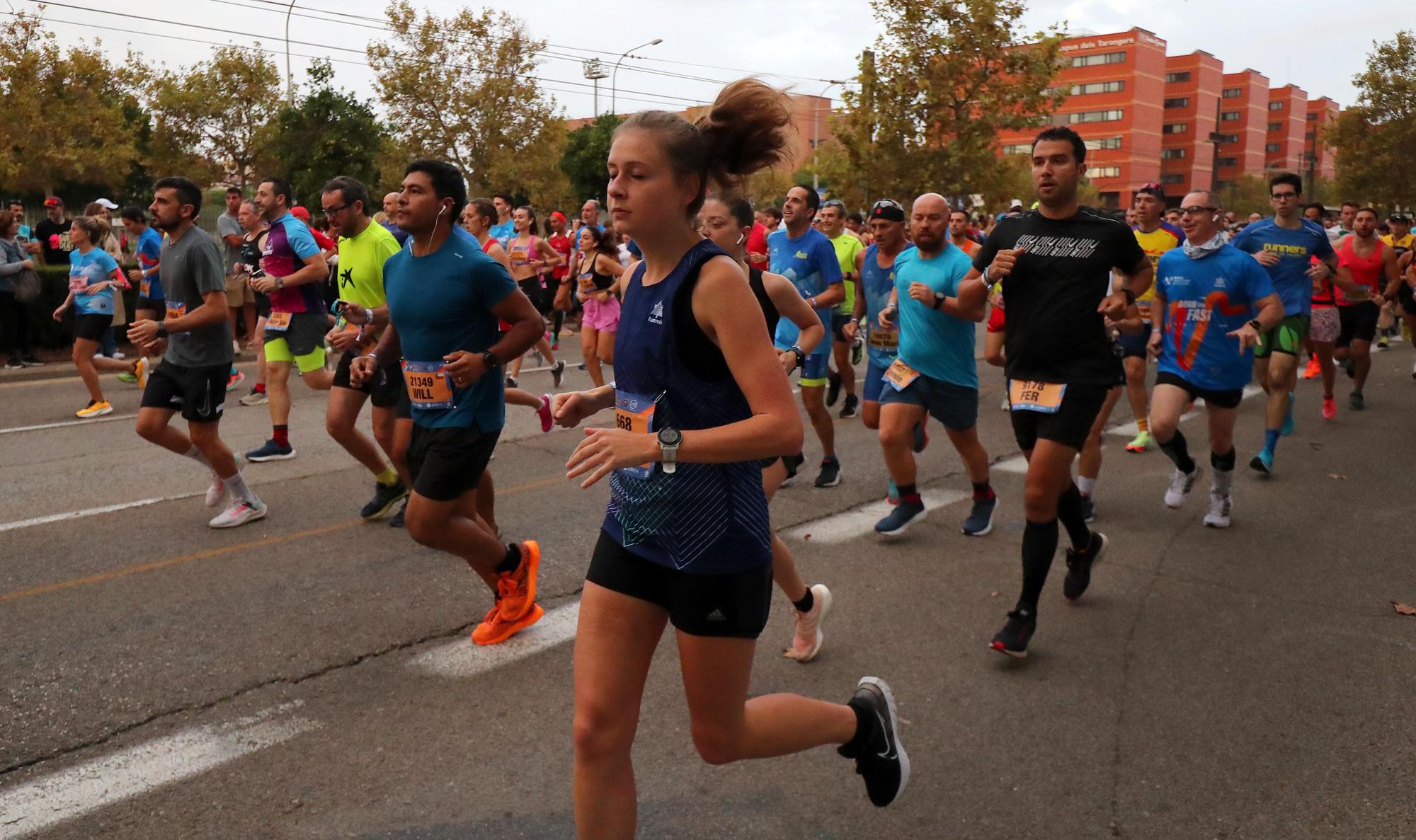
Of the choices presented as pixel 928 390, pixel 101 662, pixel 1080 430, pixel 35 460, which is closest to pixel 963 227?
pixel 928 390

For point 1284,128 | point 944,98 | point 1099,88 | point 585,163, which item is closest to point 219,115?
point 585,163

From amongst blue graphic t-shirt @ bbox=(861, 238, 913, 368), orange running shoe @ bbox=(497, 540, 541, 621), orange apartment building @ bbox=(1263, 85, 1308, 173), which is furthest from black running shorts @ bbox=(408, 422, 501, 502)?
orange apartment building @ bbox=(1263, 85, 1308, 173)

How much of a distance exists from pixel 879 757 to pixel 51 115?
38616mm

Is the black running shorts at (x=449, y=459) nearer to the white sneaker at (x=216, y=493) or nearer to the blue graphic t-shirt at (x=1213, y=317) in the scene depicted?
the white sneaker at (x=216, y=493)

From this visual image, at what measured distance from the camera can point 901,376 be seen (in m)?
6.14

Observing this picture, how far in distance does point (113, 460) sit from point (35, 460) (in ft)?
1.89

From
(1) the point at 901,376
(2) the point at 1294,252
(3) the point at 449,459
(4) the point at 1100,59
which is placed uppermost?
(4) the point at 1100,59

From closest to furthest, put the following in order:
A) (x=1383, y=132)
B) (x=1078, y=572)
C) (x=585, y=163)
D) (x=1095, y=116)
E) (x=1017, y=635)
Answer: (x=1017, y=635) → (x=1078, y=572) → (x=1383, y=132) → (x=585, y=163) → (x=1095, y=116)

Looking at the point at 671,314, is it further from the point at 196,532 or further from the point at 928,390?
the point at 196,532

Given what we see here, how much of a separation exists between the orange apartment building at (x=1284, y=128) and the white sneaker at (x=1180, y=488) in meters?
138

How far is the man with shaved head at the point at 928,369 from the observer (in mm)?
6090

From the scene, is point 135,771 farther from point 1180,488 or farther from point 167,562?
point 1180,488

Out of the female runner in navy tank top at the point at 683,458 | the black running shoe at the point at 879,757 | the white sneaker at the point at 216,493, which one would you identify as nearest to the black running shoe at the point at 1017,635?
the black running shoe at the point at 879,757

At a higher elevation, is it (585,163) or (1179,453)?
(585,163)
